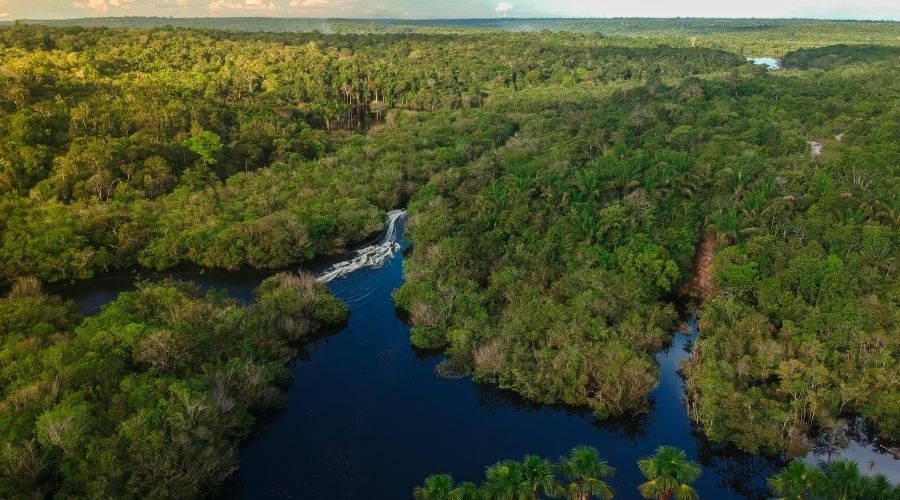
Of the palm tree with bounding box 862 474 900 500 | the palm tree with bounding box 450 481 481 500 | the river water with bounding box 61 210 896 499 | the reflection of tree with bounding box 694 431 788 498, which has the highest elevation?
the palm tree with bounding box 862 474 900 500

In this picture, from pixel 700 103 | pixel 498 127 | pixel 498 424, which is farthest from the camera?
pixel 700 103

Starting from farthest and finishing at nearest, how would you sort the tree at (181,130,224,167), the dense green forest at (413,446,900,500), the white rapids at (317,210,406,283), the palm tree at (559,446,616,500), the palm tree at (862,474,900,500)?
the tree at (181,130,224,167) < the white rapids at (317,210,406,283) < the palm tree at (559,446,616,500) < the dense green forest at (413,446,900,500) < the palm tree at (862,474,900,500)

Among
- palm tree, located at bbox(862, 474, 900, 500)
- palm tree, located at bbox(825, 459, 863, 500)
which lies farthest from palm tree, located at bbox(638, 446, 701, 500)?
palm tree, located at bbox(862, 474, 900, 500)

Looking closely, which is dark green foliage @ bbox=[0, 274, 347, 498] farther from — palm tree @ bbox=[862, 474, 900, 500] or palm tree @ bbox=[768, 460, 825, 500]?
palm tree @ bbox=[862, 474, 900, 500]

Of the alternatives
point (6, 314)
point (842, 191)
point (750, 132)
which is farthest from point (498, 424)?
point (750, 132)

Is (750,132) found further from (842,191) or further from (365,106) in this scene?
(365,106)

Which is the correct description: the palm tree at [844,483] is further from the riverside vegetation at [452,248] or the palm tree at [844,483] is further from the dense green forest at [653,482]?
the riverside vegetation at [452,248]
